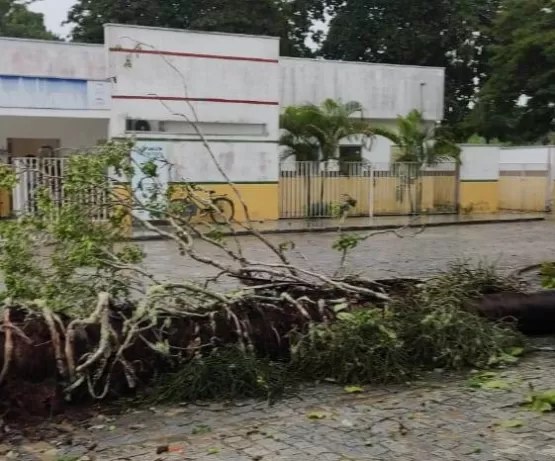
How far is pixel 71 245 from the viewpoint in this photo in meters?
5.94

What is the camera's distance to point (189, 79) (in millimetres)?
20266

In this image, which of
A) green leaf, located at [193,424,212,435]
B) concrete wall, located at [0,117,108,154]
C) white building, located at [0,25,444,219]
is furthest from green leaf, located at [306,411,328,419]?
concrete wall, located at [0,117,108,154]

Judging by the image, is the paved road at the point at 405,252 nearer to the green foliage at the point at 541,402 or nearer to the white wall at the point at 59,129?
the green foliage at the point at 541,402

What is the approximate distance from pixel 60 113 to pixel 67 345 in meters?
15.9

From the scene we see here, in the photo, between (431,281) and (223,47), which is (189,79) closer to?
(223,47)

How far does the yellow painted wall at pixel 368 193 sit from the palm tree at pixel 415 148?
0.82 feet

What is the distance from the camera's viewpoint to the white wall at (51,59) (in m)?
19.7

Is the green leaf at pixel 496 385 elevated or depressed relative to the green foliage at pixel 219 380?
depressed

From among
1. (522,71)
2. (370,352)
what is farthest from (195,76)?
(370,352)

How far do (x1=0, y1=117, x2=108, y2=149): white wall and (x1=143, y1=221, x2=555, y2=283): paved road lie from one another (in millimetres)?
6910

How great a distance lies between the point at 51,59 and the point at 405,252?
1101 centimetres

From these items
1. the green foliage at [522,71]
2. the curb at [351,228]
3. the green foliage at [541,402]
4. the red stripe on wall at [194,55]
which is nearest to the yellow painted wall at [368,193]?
the curb at [351,228]

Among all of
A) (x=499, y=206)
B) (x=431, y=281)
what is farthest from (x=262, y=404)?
(x=499, y=206)

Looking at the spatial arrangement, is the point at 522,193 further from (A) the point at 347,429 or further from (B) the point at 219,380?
(A) the point at 347,429
